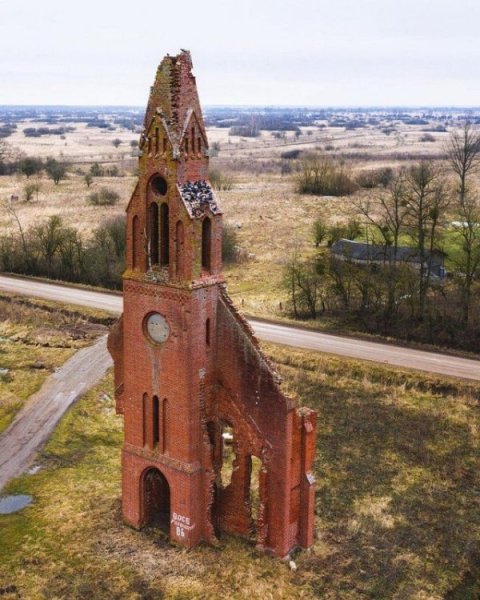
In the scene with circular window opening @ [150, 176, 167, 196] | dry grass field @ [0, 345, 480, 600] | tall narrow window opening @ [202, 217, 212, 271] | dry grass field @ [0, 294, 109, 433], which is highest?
circular window opening @ [150, 176, 167, 196]

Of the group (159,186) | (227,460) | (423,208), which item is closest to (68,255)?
(423,208)

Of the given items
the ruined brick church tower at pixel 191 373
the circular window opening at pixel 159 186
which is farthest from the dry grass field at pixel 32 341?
the circular window opening at pixel 159 186

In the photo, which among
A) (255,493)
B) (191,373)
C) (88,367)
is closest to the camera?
(191,373)

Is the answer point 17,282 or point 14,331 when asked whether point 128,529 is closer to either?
point 14,331

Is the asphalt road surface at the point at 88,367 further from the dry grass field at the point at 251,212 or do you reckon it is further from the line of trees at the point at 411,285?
the dry grass field at the point at 251,212

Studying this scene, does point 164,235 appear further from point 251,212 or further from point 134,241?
point 251,212

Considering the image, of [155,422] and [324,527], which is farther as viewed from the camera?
[324,527]

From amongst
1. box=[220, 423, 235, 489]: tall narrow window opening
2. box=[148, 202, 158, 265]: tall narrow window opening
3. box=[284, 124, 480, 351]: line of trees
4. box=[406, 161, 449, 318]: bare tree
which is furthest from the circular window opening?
box=[284, 124, 480, 351]: line of trees

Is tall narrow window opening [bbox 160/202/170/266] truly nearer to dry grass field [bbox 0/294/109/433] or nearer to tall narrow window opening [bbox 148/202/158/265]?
tall narrow window opening [bbox 148/202/158/265]
